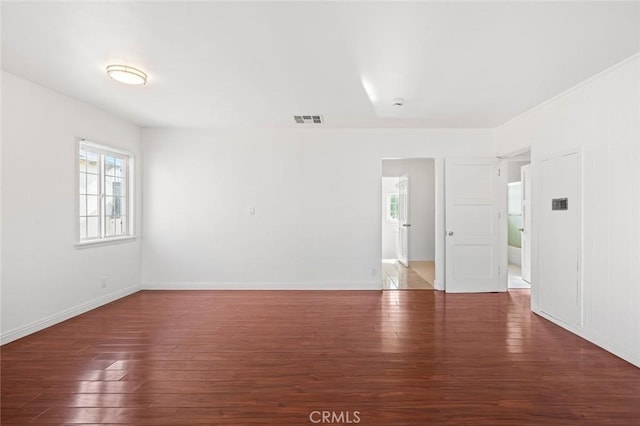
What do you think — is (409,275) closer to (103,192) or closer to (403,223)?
(403,223)

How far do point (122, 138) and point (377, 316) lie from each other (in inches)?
177

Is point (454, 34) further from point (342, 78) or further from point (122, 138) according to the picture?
point (122, 138)

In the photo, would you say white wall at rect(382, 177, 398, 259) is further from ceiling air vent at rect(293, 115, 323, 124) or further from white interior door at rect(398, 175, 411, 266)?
ceiling air vent at rect(293, 115, 323, 124)

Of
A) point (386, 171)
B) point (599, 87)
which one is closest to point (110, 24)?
point (599, 87)

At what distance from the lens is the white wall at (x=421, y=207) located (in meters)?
8.30

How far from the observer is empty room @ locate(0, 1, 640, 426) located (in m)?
2.26

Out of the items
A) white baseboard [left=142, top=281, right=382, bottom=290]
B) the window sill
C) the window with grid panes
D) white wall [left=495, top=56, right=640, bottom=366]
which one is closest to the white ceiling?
white wall [left=495, top=56, right=640, bottom=366]

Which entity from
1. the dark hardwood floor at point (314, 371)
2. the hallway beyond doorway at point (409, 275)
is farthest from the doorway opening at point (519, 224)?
the dark hardwood floor at point (314, 371)

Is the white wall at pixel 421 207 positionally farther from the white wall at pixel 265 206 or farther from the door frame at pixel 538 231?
the door frame at pixel 538 231

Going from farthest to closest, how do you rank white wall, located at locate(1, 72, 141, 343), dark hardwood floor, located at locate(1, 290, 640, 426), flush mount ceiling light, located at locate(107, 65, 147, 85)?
white wall, located at locate(1, 72, 141, 343) < flush mount ceiling light, located at locate(107, 65, 147, 85) < dark hardwood floor, located at locate(1, 290, 640, 426)

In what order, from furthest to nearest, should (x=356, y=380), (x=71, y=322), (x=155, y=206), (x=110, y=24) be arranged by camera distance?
(x=155, y=206)
(x=71, y=322)
(x=356, y=380)
(x=110, y=24)

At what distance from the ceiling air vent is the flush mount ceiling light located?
2.06 meters

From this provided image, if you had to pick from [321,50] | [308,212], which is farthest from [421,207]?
[321,50]

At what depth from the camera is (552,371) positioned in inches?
104
